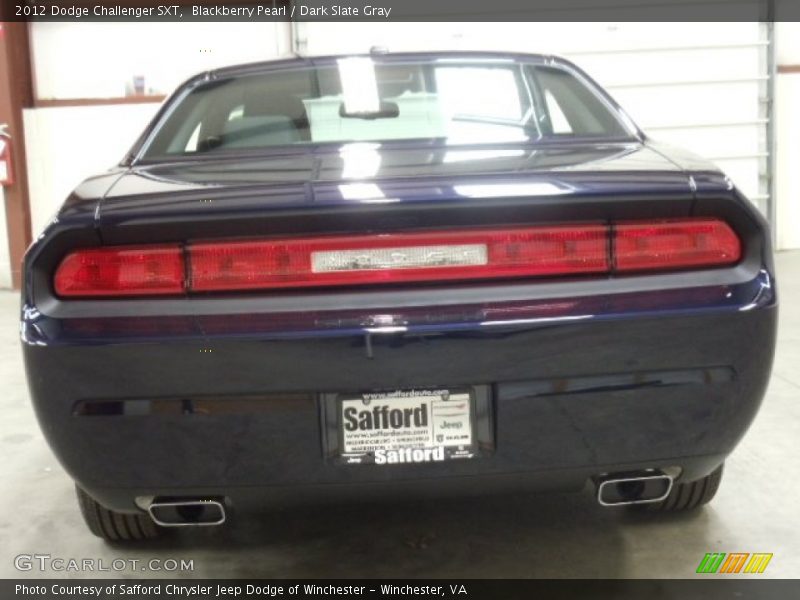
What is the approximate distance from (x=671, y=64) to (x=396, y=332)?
691 centimetres

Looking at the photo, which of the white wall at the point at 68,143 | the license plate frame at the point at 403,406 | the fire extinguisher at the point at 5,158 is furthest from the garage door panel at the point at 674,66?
the license plate frame at the point at 403,406

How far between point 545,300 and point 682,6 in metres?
6.86

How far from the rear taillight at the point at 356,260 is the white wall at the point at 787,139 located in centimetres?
688

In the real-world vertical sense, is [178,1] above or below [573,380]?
above

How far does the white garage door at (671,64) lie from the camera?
26.4 ft

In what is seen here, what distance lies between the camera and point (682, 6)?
809cm

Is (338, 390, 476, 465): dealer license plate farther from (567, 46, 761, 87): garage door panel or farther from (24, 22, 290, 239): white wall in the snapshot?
(567, 46, 761, 87): garage door panel

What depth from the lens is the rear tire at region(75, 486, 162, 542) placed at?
8.79 feet

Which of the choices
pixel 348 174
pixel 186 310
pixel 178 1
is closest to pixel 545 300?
pixel 348 174

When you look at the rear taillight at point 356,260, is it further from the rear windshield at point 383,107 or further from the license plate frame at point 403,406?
the rear windshield at point 383,107

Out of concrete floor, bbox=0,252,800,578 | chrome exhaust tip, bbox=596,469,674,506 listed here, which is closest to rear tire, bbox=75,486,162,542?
concrete floor, bbox=0,252,800,578

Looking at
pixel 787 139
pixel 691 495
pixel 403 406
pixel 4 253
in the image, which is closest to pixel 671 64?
pixel 787 139

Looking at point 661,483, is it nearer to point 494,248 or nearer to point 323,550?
point 494,248

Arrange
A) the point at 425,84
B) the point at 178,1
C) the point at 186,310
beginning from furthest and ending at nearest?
the point at 178,1
the point at 425,84
the point at 186,310
